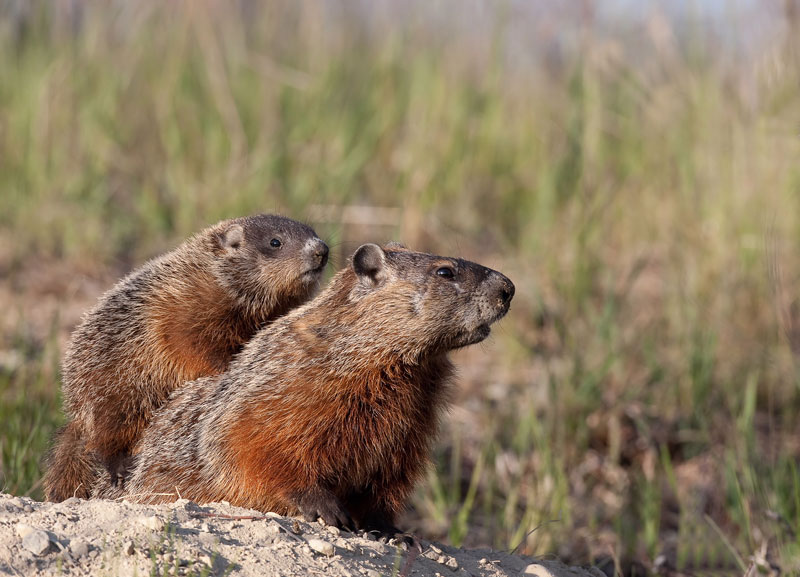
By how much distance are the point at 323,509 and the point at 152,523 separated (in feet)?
2.30

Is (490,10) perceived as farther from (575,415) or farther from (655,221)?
(575,415)

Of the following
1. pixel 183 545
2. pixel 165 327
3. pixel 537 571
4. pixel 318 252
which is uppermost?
pixel 318 252

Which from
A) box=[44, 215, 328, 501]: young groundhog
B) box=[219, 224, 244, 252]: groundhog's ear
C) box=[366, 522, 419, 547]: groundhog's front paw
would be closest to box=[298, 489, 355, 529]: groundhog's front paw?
box=[366, 522, 419, 547]: groundhog's front paw

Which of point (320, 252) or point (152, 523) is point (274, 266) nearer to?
point (320, 252)

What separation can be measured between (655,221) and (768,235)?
3508 mm

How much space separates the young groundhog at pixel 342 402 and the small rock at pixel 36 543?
0.92m

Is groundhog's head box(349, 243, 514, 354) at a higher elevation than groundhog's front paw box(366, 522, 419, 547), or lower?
higher

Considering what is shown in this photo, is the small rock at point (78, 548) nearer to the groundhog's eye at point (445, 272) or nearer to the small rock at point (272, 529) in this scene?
the small rock at point (272, 529)

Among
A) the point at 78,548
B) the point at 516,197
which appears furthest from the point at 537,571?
the point at 516,197

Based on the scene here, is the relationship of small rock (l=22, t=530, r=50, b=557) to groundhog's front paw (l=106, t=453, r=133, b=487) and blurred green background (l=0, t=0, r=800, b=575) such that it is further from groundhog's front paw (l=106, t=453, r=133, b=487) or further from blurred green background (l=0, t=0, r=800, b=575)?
blurred green background (l=0, t=0, r=800, b=575)

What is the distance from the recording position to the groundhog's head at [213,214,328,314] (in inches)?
203

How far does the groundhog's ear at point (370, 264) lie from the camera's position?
4348mm

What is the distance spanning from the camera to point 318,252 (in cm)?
514

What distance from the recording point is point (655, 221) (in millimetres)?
8836
